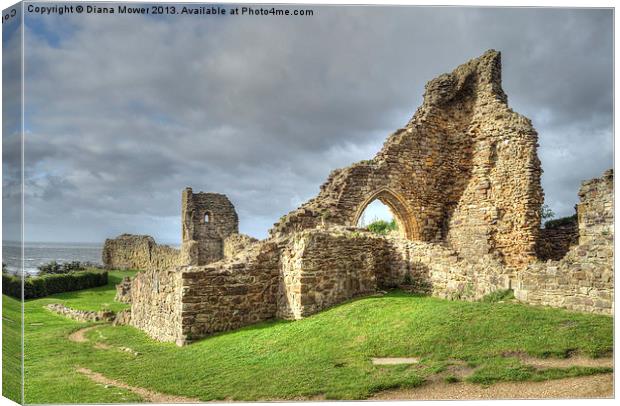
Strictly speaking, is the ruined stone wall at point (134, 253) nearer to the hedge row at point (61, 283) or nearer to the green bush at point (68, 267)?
the green bush at point (68, 267)

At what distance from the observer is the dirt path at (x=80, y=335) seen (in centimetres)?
1259

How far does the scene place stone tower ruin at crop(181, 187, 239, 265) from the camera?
3081cm

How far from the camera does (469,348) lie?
8297 millimetres

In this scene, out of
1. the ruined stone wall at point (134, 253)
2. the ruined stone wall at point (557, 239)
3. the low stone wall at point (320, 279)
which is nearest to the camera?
the low stone wall at point (320, 279)

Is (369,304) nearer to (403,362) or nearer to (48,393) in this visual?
(403,362)

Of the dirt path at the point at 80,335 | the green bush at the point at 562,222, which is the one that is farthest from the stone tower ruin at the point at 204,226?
the green bush at the point at 562,222

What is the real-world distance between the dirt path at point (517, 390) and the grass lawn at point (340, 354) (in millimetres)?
102

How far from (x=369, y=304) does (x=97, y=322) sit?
8451 millimetres

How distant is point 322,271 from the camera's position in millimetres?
11555

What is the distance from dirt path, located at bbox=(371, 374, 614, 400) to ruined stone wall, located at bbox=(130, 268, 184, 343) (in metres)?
5.10

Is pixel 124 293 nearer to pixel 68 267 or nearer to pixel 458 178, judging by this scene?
pixel 68 267

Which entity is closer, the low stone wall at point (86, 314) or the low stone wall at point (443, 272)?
the low stone wall at point (443, 272)

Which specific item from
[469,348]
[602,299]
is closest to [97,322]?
[469,348]

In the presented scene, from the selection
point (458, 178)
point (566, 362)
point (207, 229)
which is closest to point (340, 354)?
point (566, 362)
